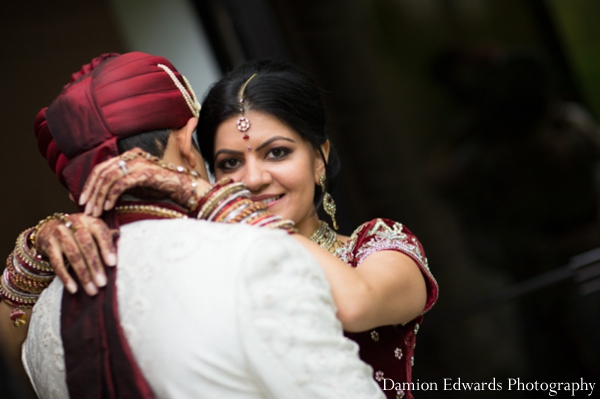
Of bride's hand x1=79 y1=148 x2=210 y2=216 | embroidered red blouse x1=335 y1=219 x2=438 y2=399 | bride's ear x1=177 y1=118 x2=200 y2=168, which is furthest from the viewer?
embroidered red blouse x1=335 y1=219 x2=438 y2=399

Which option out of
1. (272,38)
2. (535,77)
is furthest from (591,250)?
(272,38)

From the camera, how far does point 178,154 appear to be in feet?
3.80

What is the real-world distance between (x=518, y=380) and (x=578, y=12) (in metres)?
1.93

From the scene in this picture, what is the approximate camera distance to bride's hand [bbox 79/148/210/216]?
101 cm

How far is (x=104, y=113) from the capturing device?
3.58 feet

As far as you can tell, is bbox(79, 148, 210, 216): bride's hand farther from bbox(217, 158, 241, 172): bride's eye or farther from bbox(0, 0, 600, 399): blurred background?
bbox(0, 0, 600, 399): blurred background

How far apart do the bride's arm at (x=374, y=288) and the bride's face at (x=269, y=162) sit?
314 mm

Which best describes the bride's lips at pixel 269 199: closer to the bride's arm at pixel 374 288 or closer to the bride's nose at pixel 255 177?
the bride's nose at pixel 255 177

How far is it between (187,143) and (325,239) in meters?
0.70

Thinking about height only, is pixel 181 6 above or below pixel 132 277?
above

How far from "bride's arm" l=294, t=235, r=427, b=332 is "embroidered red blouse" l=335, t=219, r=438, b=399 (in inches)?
2.0

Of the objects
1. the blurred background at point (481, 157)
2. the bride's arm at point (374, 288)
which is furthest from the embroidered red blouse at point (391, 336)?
the blurred background at point (481, 157)

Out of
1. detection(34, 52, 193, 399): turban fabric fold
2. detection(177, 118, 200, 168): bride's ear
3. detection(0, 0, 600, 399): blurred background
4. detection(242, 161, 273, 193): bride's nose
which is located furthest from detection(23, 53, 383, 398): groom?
detection(0, 0, 600, 399): blurred background

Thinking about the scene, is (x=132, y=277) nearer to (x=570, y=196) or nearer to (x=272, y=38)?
(x=272, y=38)
